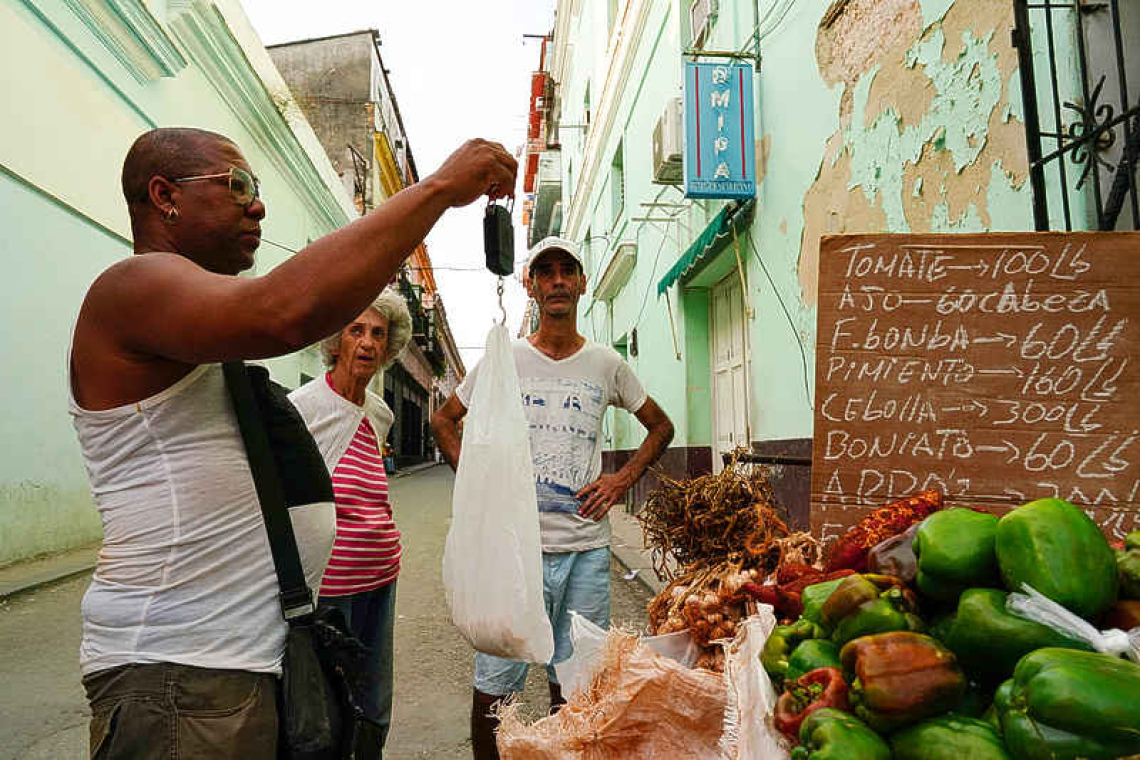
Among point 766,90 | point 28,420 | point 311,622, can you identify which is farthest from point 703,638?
point 28,420

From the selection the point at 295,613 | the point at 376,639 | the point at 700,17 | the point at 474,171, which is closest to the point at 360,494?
the point at 376,639

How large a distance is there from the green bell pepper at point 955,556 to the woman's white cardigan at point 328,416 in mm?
1851

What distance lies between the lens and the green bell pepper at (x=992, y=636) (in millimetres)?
1063

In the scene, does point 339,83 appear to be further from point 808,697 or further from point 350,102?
point 808,697

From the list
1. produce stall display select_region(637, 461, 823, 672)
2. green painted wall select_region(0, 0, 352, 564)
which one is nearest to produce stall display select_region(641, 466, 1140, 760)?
produce stall display select_region(637, 461, 823, 672)

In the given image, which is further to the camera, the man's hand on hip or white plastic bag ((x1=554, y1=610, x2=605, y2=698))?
the man's hand on hip

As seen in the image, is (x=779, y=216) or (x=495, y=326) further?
(x=779, y=216)

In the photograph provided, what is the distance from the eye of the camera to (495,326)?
2182 mm

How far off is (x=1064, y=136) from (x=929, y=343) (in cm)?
125

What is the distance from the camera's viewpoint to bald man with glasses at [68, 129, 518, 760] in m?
1.16

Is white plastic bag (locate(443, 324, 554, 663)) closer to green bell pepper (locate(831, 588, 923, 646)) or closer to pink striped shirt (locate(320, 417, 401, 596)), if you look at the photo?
pink striped shirt (locate(320, 417, 401, 596))

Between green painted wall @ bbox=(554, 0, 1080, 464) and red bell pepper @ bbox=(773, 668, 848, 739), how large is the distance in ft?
8.68

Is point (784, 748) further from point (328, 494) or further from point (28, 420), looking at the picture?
point (28, 420)

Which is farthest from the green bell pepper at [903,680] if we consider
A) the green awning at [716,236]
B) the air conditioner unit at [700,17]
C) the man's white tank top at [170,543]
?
the air conditioner unit at [700,17]
